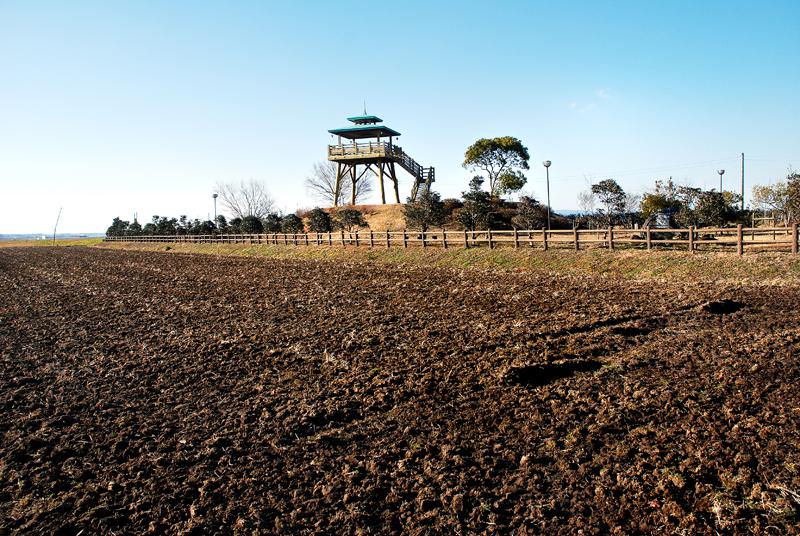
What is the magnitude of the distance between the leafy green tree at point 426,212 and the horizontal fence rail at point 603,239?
409cm

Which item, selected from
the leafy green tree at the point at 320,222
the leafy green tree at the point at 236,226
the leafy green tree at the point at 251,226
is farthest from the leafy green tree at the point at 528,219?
the leafy green tree at the point at 236,226

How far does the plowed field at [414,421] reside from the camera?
15.3 feet

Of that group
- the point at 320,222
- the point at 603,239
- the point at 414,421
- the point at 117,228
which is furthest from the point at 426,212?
the point at 117,228

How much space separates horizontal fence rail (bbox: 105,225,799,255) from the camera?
18516 millimetres

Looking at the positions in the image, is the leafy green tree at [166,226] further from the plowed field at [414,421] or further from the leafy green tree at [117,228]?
the plowed field at [414,421]

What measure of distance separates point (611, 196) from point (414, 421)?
117 feet

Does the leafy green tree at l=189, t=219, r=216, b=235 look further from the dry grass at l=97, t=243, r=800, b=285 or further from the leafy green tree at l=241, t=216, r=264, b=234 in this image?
the dry grass at l=97, t=243, r=800, b=285

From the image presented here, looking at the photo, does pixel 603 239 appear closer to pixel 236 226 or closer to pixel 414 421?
pixel 414 421

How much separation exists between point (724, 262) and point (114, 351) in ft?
58.6

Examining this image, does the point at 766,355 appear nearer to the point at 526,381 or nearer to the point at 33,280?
the point at 526,381

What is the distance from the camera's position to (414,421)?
6527 mm

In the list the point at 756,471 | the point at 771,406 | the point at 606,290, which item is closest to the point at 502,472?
the point at 756,471

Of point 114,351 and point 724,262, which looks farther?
point 724,262

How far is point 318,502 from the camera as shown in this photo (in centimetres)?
484
